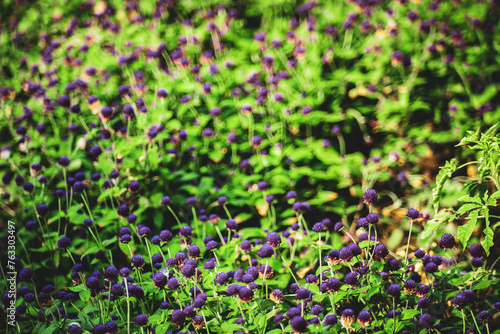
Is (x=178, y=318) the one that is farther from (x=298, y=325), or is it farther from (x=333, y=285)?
(x=333, y=285)

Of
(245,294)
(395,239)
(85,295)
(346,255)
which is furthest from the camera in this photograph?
(395,239)

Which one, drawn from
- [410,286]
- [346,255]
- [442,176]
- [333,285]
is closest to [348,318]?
[333,285]

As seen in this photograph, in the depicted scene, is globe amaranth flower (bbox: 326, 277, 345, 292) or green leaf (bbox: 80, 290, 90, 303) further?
green leaf (bbox: 80, 290, 90, 303)

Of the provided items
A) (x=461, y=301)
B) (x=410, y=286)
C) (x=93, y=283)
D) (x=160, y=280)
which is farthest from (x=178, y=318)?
(x=461, y=301)

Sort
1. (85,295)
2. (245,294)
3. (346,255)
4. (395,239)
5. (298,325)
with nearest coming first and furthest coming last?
(298,325)
(245,294)
(346,255)
(85,295)
(395,239)

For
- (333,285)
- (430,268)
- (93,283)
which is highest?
(93,283)

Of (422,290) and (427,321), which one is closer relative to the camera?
(427,321)

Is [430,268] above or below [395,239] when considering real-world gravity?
above

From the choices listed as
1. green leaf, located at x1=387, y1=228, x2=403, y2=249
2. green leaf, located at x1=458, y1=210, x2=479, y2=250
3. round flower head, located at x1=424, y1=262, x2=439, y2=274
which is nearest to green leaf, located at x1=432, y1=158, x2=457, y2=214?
green leaf, located at x1=458, y1=210, x2=479, y2=250

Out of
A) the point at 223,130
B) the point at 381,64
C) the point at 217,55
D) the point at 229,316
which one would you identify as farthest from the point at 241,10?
the point at 229,316

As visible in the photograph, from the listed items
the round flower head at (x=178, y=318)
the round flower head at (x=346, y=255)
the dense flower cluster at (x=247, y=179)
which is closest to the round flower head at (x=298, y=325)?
the dense flower cluster at (x=247, y=179)

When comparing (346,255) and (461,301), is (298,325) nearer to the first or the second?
(346,255)

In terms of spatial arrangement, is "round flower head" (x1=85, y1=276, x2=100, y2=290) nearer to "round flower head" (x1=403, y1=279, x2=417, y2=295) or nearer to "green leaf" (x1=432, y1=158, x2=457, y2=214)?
"round flower head" (x1=403, y1=279, x2=417, y2=295)

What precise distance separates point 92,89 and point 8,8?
3.82 m
